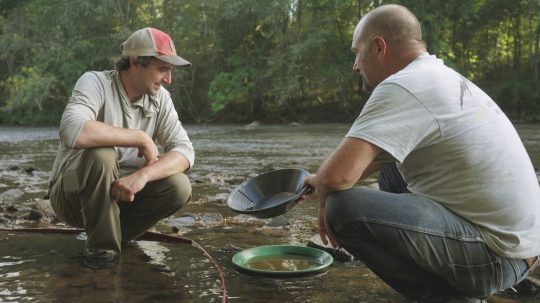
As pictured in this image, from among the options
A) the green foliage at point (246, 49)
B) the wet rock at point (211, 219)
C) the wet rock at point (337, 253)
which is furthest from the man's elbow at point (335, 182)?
the green foliage at point (246, 49)

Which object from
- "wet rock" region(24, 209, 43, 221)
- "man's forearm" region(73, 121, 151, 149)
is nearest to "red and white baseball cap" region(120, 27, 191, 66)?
"man's forearm" region(73, 121, 151, 149)

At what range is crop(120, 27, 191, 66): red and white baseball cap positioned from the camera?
289 centimetres

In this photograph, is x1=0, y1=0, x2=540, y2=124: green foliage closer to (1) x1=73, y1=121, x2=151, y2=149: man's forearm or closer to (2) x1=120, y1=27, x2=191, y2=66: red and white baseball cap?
(2) x1=120, y1=27, x2=191, y2=66: red and white baseball cap

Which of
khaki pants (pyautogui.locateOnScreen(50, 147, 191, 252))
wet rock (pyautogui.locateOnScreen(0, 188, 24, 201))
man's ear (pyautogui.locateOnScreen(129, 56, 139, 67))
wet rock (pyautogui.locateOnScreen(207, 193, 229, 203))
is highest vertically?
man's ear (pyautogui.locateOnScreen(129, 56, 139, 67))

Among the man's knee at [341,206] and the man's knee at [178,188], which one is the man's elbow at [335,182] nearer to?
the man's knee at [341,206]

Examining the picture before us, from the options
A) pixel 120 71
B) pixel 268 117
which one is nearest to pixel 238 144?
pixel 120 71

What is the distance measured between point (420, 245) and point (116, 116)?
5.79 ft

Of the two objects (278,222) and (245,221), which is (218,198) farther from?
(278,222)

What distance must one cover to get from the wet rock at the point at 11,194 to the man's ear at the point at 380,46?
3.93 meters

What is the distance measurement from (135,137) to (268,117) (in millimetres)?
20557

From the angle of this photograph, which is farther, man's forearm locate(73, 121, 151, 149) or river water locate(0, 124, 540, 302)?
man's forearm locate(73, 121, 151, 149)

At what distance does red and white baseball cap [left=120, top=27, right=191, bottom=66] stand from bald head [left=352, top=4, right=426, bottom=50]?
122cm

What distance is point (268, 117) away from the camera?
2328 cm

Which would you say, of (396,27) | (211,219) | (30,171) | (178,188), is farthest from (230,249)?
(30,171)
